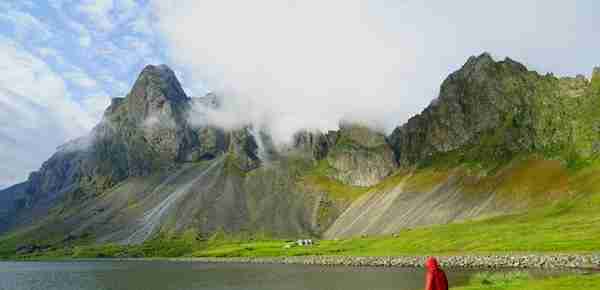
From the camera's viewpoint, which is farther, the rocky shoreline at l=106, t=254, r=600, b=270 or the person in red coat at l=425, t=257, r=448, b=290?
the rocky shoreline at l=106, t=254, r=600, b=270

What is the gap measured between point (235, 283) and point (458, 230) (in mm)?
104790

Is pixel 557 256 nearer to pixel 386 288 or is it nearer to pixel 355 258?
pixel 386 288

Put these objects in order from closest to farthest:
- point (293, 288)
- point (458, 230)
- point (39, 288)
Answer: point (293, 288), point (39, 288), point (458, 230)

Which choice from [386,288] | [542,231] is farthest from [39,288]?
[542,231]

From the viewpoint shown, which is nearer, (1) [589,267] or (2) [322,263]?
(1) [589,267]

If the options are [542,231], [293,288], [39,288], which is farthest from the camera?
[542,231]

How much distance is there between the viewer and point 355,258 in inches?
6693

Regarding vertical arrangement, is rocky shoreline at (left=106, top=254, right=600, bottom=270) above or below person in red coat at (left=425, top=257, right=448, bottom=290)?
below

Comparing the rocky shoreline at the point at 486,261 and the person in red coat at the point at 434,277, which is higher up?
the person in red coat at the point at 434,277

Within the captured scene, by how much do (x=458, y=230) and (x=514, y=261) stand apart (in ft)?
267

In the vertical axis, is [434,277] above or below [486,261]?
above

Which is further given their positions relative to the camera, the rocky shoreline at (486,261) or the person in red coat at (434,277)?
the rocky shoreline at (486,261)

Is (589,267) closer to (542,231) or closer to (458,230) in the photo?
(542,231)

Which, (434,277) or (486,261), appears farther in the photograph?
(486,261)
